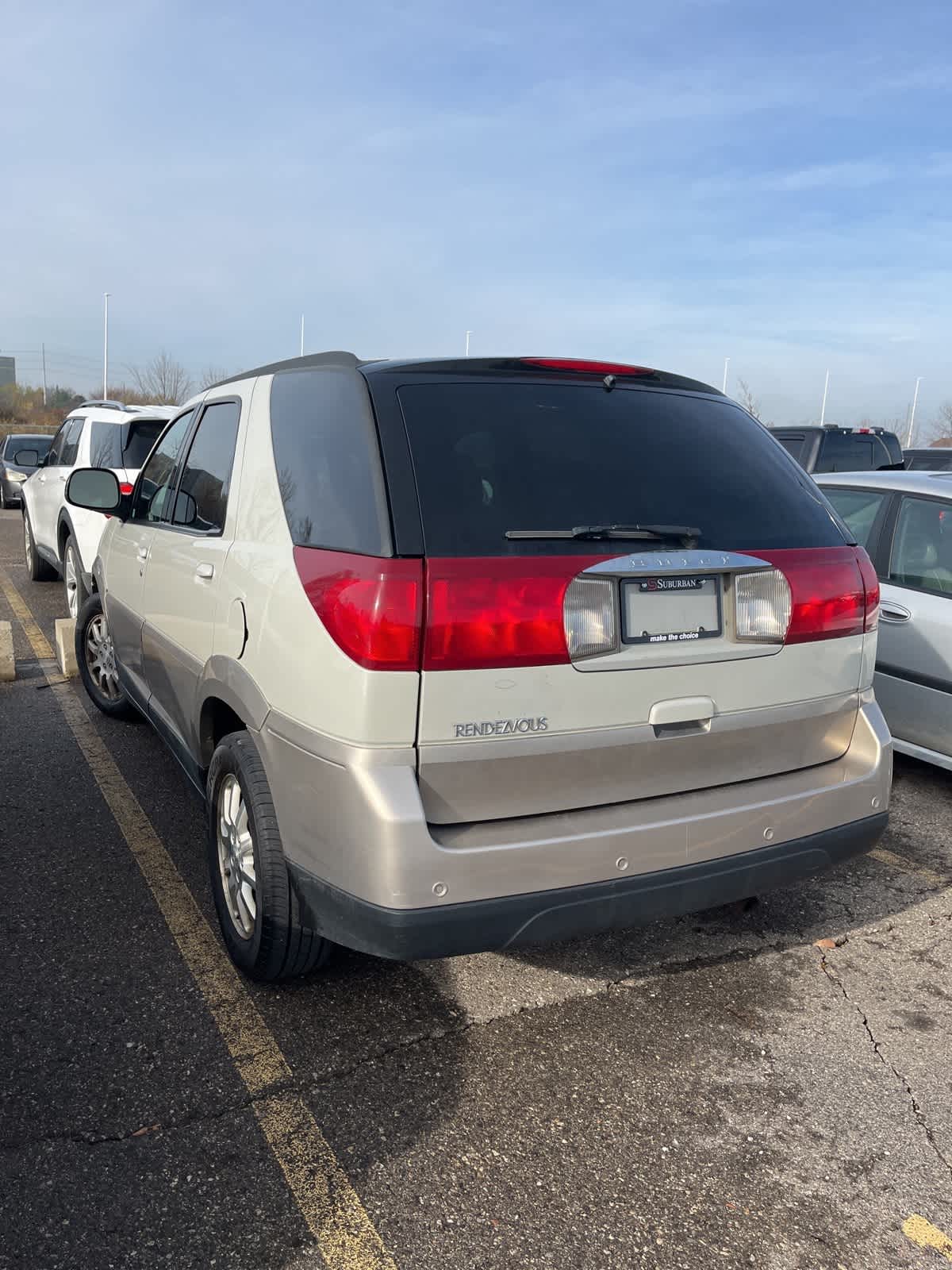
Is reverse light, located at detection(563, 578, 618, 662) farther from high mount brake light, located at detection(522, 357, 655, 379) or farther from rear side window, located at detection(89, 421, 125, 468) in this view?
rear side window, located at detection(89, 421, 125, 468)

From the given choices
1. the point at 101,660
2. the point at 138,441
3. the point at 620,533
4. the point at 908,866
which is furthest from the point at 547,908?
the point at 138,441

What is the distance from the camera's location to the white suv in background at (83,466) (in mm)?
7582

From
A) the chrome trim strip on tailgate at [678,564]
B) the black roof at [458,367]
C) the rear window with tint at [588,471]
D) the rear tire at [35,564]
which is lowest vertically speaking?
the rear tire at [35,564]

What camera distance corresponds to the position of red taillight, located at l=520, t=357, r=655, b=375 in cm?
291

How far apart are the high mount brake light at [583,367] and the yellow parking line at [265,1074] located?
2.10 metres

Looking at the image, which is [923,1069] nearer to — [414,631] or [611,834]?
[611,834]

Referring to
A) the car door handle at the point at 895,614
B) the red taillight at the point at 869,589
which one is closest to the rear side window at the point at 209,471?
the red taillight at the point at 869,589

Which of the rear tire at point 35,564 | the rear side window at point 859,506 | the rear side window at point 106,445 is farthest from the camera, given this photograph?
the rear tire at point 35,564

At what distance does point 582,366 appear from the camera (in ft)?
9.75

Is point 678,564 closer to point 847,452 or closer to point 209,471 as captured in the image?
point 209,471

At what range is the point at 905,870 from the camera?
13.6 feet

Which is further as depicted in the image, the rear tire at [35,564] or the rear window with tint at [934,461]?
the rear window with tint at [934,461]

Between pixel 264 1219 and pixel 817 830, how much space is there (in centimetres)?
177

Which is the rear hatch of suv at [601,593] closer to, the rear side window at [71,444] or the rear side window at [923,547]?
the rear side window at [923,547]
